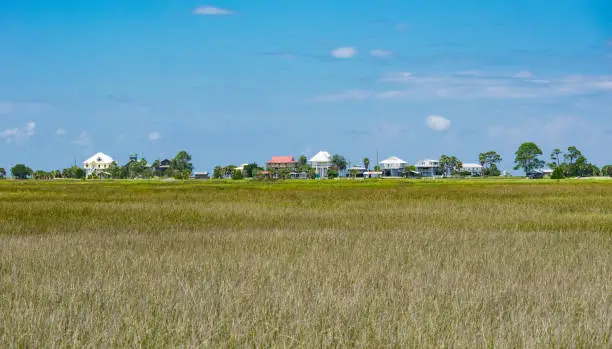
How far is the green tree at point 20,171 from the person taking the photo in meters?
194

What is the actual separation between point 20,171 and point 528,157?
151 m

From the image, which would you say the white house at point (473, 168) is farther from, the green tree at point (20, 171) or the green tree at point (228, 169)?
the green tree at point (20, 171)

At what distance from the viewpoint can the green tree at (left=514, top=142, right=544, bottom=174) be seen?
180363 millimetres

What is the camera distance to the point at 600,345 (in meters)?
6.27

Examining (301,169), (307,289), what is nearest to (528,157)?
(301,169)

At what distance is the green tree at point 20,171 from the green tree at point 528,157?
→ 146 metres

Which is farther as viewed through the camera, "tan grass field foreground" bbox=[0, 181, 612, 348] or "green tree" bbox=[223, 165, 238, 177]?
"green tree" bbox=[223, 165, 238, 177]

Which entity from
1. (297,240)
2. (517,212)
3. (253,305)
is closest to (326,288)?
(253,305)

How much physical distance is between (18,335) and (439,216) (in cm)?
1835

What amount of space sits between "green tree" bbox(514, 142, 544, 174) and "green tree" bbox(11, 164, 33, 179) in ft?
478

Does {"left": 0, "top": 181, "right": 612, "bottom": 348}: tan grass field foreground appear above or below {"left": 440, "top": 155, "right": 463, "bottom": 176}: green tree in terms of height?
below

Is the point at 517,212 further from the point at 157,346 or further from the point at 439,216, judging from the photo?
the point at 157,346

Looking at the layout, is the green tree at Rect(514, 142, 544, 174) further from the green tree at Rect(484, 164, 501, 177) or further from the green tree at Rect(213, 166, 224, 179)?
the green tree at Rect(213, 166, 224, 179)

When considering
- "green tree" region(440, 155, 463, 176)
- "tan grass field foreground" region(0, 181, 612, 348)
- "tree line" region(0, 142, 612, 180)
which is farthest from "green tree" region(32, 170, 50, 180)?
"tan grass field foreground" region(0, 181, 612, 348)
